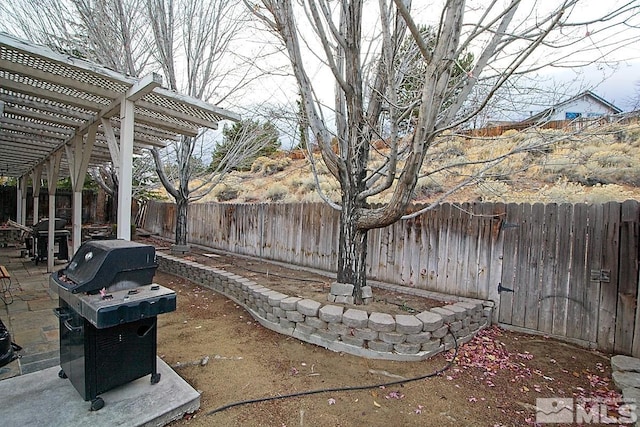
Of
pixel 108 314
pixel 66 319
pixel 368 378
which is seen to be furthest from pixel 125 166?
pixel 368 378

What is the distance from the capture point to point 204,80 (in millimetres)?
7578

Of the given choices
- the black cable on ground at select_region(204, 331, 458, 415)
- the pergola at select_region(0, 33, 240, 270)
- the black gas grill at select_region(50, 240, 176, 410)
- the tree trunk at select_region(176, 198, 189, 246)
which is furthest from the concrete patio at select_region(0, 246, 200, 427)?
the tree trunk at select_region(176, 198, 189, 246)

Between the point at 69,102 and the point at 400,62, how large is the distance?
4354 millimetres

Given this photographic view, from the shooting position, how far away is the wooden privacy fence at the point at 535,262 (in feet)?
11.2

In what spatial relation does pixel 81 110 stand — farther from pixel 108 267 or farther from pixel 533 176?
pixel 533 176

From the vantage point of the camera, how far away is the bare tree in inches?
108

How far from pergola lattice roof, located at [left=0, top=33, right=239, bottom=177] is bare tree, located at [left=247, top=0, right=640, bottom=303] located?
156cm

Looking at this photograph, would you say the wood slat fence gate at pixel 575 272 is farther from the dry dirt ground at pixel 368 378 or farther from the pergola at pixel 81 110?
the pergola at pixel 81 110

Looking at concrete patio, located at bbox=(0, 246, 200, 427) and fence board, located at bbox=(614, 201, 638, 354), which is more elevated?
fence board, located at bbox=(614, 201, 638, 354)

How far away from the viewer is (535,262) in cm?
392

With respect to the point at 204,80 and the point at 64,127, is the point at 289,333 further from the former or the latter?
the point at 204,80

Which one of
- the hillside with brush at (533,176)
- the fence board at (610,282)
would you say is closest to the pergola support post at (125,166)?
the hillside with brush at (533,176)

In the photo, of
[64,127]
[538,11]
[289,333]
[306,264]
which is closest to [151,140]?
[64,127]

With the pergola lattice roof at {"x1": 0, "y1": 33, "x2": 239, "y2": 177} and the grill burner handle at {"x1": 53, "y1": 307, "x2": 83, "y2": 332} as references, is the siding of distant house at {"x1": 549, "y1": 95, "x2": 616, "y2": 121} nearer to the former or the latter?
the pergola lattice roof at {"x1": 0, "y1": 33, "x2": 239, "y2": 177}
